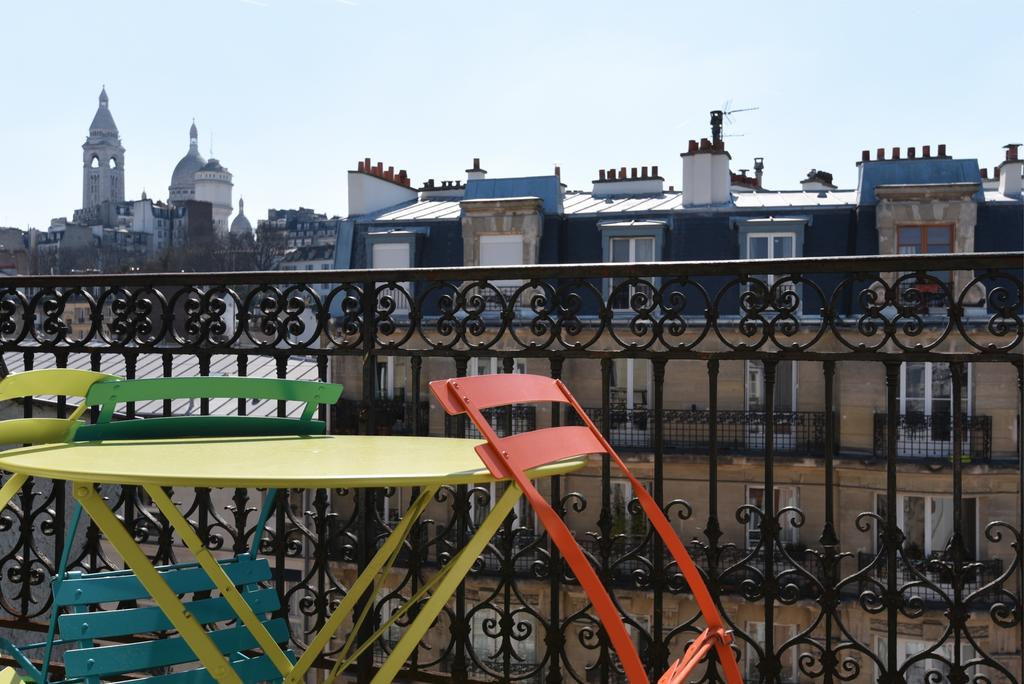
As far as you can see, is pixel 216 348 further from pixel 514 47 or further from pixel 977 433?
pixel 977 433

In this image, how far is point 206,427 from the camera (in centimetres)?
271

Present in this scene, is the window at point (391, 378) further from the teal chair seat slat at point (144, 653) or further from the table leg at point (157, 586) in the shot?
the table leg at point (157, 586)

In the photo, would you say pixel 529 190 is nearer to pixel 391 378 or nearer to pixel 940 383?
pixel 391 378

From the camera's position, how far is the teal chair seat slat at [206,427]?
2596 mm

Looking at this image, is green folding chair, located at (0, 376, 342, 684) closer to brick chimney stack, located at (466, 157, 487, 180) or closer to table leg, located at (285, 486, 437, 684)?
table leg, located at (285, 486, 437, 684)

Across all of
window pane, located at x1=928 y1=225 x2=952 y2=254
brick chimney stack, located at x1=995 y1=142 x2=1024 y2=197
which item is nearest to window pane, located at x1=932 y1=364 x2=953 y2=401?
window pane, located at x1=928 y1=225 x2=952 y2=254

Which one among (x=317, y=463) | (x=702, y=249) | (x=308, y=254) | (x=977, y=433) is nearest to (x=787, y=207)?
(x=702, y=249)

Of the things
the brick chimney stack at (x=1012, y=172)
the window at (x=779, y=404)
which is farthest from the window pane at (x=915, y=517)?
the brick chimney stack at (x=1012, y=172)

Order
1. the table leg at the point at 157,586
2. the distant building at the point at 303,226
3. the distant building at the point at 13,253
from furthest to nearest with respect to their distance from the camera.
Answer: the distant building at the point at 303,226 < the distant building at the point at 13,253 < the table leg at the point at 157,586

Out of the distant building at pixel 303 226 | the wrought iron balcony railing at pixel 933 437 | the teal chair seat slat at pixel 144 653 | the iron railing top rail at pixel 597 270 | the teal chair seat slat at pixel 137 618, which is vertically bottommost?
the wrought iron balcony railing at pixel 933 437

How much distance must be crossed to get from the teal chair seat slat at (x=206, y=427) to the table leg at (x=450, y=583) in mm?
917

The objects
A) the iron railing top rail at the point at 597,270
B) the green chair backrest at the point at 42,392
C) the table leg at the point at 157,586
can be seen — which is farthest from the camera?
the iron railing top rail at the point at 597,270

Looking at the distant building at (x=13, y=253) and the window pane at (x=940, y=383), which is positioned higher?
the distant building at (x=13, y=253)

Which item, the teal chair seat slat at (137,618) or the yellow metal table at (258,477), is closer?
the yellow metal table at (258,477)
